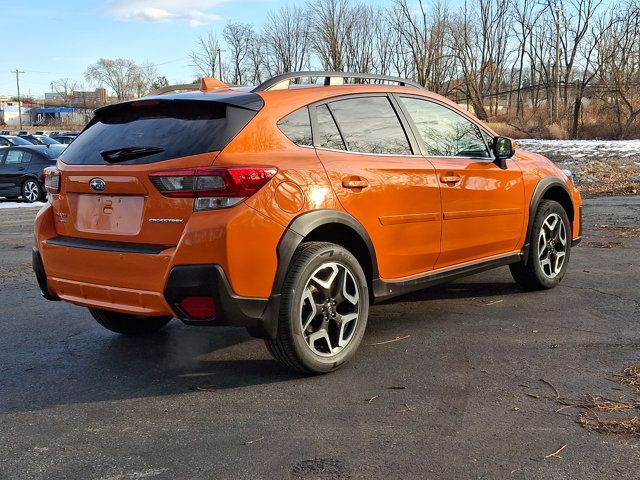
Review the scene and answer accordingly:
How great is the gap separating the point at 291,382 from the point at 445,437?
1077 millimetres

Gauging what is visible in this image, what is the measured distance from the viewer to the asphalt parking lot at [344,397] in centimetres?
285

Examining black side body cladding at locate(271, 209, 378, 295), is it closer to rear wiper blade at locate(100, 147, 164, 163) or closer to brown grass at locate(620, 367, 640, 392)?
rear wiper blade at locate(100, 147, 164, 163)

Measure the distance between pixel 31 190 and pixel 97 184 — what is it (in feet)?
52.3

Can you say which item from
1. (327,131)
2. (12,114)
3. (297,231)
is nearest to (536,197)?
(327,131)

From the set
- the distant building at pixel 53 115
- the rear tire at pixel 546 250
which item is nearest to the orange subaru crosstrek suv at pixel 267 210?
the rear tire at pixel 546 250

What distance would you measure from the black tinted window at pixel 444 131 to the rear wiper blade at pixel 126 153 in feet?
6.20

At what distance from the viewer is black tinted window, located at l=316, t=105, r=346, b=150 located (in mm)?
4035

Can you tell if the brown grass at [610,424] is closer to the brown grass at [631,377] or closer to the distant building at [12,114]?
the brown grass at [631,377]

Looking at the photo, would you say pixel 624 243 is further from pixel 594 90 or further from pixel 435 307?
pixel 594 90

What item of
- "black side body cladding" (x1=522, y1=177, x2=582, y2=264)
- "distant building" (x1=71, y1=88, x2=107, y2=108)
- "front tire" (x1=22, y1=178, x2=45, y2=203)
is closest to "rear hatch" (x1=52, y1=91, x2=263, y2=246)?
"black side body cladding" (x1=522, y1=177, x2=582, y2=264)

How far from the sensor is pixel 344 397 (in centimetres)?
356

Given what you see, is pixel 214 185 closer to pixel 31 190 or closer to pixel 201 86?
pixel 201 86

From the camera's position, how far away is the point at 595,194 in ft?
47.3

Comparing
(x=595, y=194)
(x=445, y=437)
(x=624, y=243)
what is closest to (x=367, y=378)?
(x=445, y=437)
